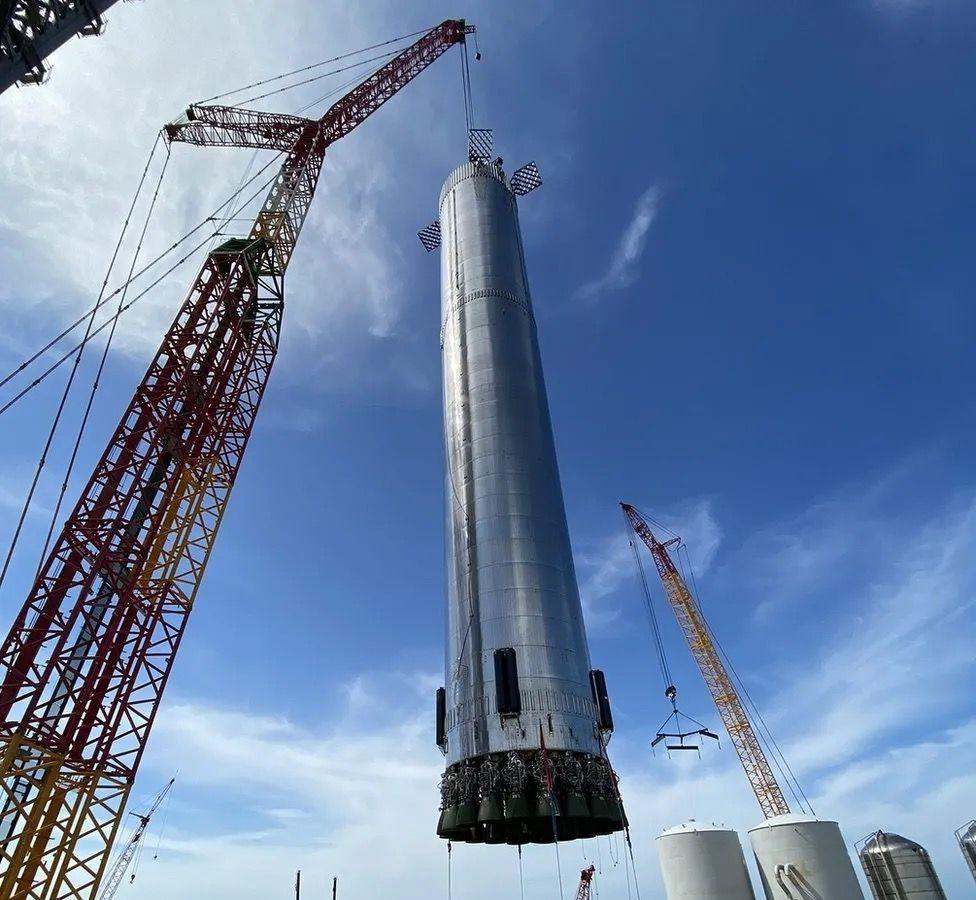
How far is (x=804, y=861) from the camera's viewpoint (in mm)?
29172

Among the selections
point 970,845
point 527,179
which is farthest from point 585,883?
point 527,179

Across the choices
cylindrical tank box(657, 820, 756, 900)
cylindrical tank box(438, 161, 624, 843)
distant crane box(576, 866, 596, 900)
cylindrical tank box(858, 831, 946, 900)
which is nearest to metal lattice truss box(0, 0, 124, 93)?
cylindrical tank box(438, 161, 624, 843)

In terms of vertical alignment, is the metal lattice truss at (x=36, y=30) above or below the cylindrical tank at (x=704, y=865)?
above

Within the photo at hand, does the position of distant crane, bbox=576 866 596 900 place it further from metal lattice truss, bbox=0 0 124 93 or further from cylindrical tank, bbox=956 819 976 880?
metal lattice truss, bbox=0 0 124 93

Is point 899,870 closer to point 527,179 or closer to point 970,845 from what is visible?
point 970,845

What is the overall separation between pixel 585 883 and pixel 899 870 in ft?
229

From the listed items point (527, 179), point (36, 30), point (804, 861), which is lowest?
point (804, 861)

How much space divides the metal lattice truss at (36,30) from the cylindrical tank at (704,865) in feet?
123

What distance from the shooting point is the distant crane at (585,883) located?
304 ft

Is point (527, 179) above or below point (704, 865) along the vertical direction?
above

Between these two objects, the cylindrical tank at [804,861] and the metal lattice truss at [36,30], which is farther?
the cylindrical tank at [804,861]

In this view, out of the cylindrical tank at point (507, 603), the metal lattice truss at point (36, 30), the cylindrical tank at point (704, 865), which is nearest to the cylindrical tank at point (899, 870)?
the cylindrical tank at point (704, 865)

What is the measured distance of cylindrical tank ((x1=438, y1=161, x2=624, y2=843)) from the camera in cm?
2717

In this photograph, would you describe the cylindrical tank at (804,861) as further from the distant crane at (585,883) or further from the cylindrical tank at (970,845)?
the distant crane at (585,883)
